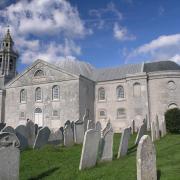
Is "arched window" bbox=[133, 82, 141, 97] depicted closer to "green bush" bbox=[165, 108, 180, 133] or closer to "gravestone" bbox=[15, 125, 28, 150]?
"green bush" bbox=[165, 108, 180, 133]

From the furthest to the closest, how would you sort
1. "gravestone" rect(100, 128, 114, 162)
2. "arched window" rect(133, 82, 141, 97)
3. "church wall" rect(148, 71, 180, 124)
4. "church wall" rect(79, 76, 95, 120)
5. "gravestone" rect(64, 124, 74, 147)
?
"church wall" rect(79, 76, 95, 120), "arched window" rect(133, 82, 141, 97), "church wall" rect(148, 71, 180, 124), "gravestone" rect(64, 124, 74, 147), "gravestone" rect(100, 128, 114, 162)

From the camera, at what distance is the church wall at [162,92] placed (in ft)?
98.4

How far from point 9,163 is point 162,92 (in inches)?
1050

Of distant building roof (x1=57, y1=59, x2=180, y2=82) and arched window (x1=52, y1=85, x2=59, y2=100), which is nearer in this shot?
arched window (x1=52, y1=85, x2=59, y2=100)

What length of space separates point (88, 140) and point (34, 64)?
1105 inches

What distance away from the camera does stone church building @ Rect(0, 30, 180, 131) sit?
1204 inches

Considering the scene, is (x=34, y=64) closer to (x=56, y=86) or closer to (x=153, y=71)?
(x=56, y=86)

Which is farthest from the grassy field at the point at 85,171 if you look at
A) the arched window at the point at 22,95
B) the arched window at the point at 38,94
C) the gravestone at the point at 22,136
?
the arched window at the point at 22,95

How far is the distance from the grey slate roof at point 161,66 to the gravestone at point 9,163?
28.6m

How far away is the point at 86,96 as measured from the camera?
32750 millimetres

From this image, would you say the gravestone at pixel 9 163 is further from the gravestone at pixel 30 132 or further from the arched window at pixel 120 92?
the arched window at pixel 120 92

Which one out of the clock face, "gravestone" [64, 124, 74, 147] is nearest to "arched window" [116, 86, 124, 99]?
the clock face

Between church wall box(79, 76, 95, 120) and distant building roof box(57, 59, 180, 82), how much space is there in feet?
7.88

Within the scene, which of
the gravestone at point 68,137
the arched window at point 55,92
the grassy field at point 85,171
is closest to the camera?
the grassy field at point 85,171
